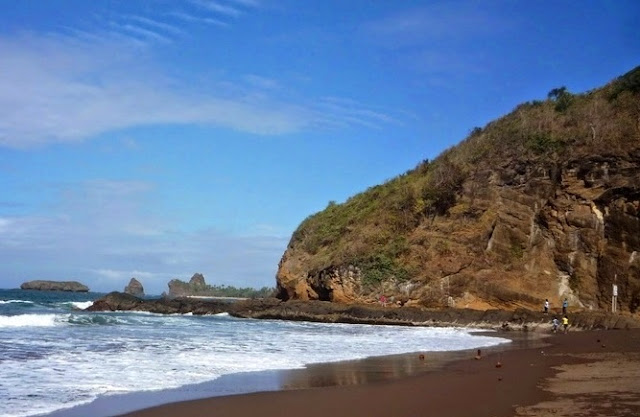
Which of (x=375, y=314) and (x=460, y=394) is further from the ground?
(x=375, y=314)

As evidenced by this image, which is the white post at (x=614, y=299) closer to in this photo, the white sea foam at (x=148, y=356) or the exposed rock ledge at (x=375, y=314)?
the exposed rock ledge at (x=375, y=314)

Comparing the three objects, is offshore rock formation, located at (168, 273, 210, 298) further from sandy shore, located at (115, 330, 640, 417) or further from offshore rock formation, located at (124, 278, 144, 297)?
sandy shore, located at (115, 330, 640, 417)

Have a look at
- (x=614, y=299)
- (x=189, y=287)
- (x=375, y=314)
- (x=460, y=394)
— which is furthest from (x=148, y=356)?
(x=189, y=287)

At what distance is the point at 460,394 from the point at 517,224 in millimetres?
31912

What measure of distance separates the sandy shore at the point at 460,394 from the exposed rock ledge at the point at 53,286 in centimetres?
14019

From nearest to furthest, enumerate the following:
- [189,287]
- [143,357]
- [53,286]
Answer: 1. [143,357]
2. [53,286]
3. [189,287]

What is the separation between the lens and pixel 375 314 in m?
38.3

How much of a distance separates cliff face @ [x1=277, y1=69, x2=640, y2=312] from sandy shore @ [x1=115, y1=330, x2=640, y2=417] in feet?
72.1

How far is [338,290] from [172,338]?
23.3 m

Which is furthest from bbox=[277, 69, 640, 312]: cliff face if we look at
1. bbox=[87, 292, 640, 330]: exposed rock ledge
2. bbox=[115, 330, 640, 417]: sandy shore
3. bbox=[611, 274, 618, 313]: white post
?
bbox=[115, 330, 640, 417]: sandy shore

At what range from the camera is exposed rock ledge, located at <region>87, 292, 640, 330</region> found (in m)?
32.7

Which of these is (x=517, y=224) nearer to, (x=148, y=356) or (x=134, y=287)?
A: (x=148, y=356)

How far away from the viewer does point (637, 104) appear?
4178cm

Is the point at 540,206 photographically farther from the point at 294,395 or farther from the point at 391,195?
the point at 294,395
